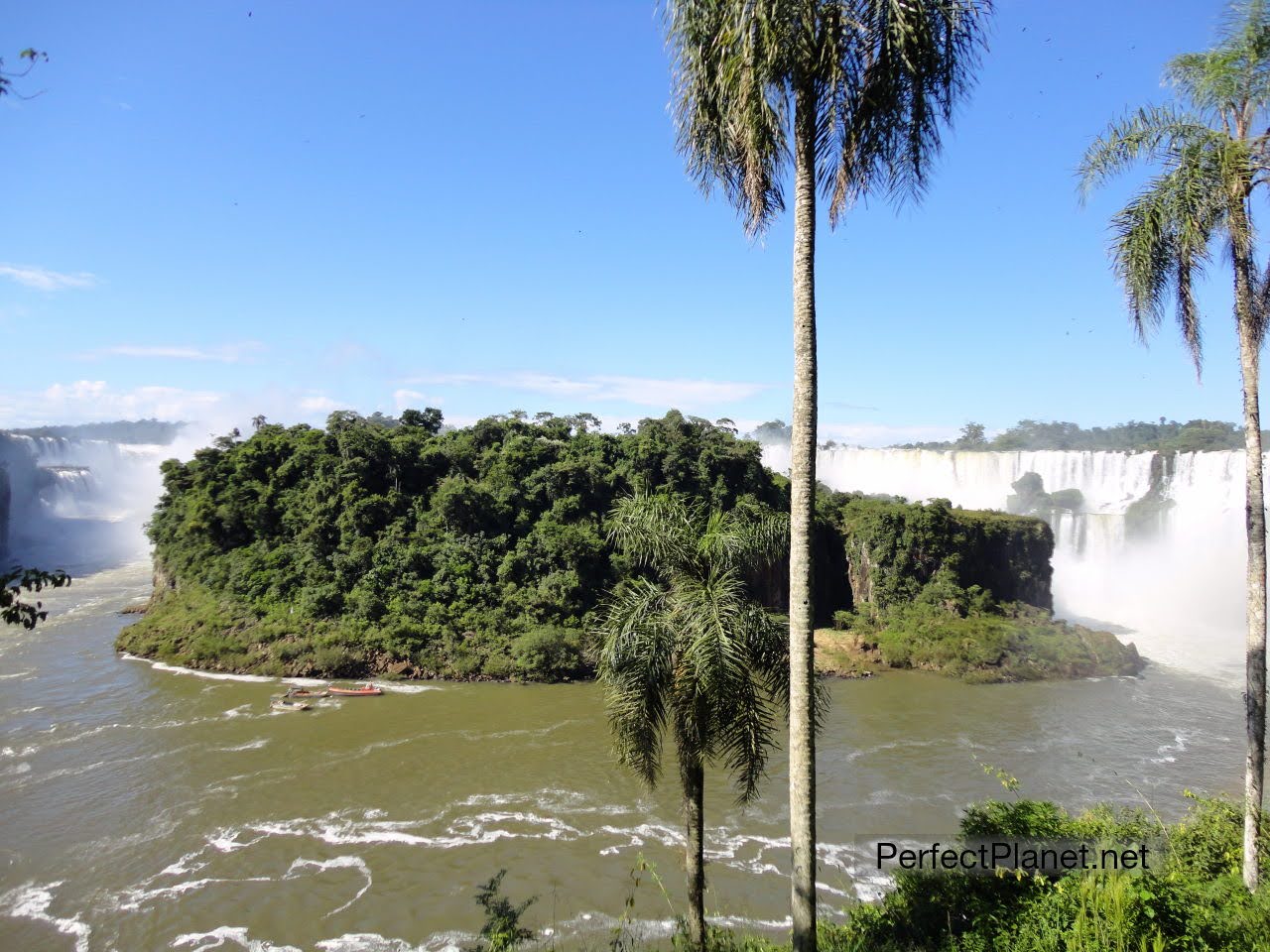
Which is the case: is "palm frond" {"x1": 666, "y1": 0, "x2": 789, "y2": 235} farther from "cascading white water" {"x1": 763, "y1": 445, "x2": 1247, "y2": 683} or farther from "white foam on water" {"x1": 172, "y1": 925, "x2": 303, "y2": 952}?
"cascading white water" {"x1": 763, "y1": 445, "x2": 1247, "y2": 683}

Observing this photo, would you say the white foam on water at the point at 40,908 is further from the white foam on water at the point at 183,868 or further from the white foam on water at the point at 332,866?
the white foam on water at the point at 332,866

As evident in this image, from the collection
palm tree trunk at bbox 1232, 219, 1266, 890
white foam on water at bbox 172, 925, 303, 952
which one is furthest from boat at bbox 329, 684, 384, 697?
palm tree trunk at bbox 1232, 219, 1266, 890

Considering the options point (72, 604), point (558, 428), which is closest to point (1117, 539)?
point (558, 428)

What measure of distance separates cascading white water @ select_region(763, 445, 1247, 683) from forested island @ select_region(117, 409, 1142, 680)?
24.6ft

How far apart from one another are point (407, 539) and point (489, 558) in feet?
12.5

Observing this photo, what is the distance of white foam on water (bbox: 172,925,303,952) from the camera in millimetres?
12078

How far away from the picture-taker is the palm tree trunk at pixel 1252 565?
25.4 ft

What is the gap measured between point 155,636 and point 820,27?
3253 centimetres

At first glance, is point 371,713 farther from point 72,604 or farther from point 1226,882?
point 72,604

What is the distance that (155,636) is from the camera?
28.6 metres

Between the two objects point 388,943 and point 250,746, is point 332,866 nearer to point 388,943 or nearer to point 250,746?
point 388,943

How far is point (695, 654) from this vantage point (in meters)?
6.77

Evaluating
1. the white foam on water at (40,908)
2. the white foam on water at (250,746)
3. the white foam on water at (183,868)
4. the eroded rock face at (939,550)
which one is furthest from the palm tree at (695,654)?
the eroded rock face at (939,550)

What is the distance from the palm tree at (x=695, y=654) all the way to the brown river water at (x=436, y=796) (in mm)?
6548
